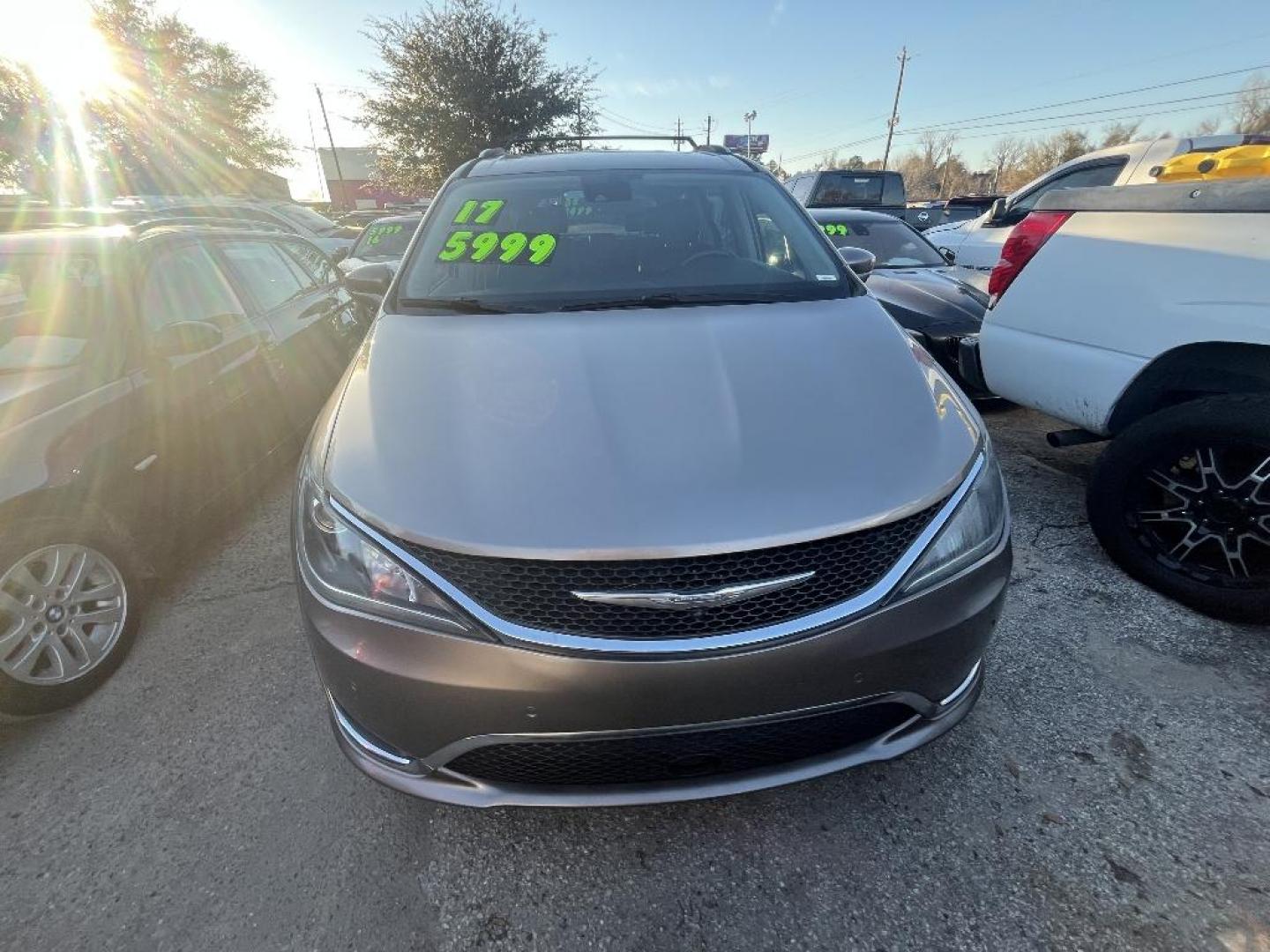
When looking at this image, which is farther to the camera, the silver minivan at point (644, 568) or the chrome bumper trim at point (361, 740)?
the chrome bumper trim at point (361, 740)

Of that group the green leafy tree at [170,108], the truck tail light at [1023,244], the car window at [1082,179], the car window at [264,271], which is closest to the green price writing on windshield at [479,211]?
the car window at [264,271]

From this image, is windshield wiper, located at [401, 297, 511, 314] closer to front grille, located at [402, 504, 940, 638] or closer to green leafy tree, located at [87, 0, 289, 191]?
front grille, located at [402, 504, 940, 638]

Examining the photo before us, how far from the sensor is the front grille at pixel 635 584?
4.29ft

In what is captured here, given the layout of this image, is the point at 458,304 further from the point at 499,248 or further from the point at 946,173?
the point at 946,173

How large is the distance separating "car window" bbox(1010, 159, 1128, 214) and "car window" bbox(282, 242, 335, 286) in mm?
5688

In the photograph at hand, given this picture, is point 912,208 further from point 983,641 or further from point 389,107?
point 983,641

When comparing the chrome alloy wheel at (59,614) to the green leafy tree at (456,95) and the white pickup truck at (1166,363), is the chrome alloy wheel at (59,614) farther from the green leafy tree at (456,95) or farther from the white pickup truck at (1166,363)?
the green leafy tree at (456,95)

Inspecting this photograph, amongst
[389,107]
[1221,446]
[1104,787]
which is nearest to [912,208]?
[389,107]

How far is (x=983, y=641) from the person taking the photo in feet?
5.10

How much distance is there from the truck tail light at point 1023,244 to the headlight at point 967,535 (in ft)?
5.66

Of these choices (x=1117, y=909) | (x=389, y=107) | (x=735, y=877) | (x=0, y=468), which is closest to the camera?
(x=1117, y=909)

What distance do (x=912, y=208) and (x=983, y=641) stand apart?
19418 millimetres

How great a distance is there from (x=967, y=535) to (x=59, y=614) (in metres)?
2.93

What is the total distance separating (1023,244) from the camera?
286cm
